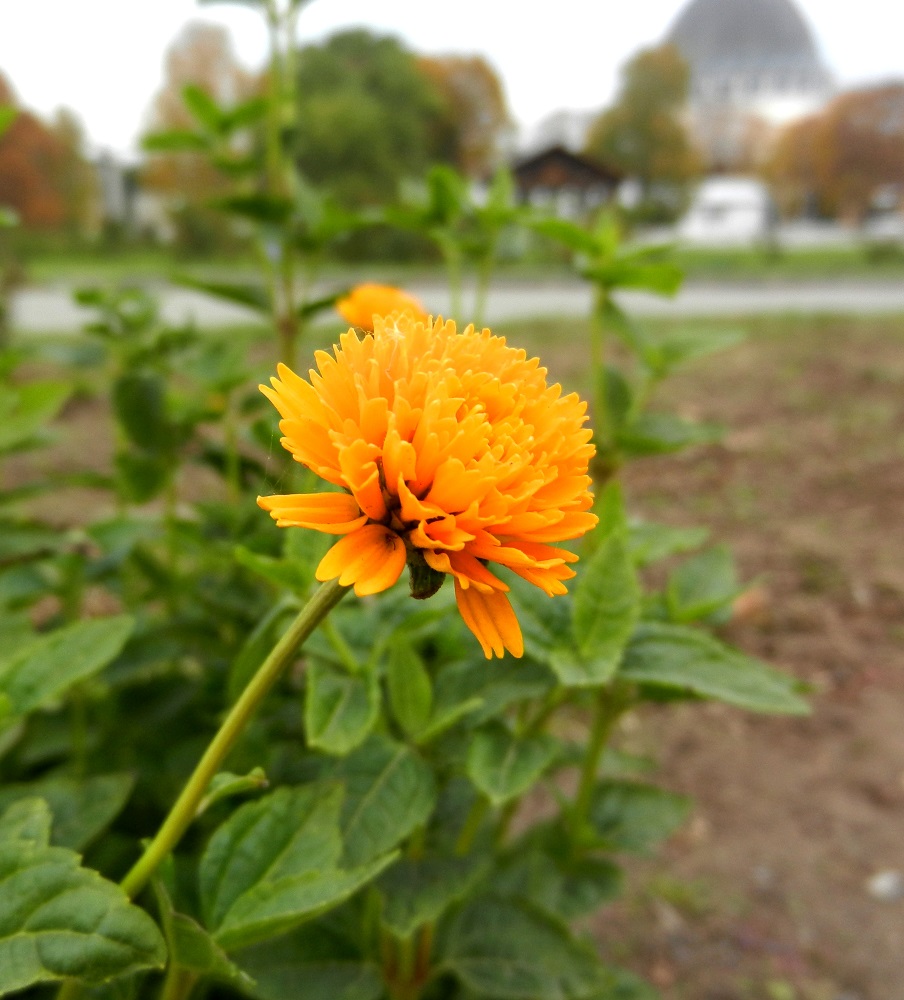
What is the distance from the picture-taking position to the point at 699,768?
1.76 m

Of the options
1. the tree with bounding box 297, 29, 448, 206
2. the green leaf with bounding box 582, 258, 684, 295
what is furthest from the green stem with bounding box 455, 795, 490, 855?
the tree with bounding box 297, 29, 448, 206

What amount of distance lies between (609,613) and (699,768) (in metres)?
1.24

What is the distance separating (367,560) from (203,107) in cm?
96

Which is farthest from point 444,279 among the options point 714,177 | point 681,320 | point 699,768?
point 714,177

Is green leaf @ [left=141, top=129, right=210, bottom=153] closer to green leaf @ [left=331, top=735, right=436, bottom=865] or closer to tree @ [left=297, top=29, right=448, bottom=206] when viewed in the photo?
green leaf @ [left=331, top=735, right=436, bottom=865]

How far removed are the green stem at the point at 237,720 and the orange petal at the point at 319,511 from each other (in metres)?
0.03

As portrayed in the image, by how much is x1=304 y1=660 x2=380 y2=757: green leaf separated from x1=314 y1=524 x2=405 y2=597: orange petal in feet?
0.71

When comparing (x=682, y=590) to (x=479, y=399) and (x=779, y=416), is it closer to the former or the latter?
(x=479, y=399)

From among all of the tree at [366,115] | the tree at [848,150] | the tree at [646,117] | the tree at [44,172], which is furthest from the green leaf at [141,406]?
the tree at [848,150]

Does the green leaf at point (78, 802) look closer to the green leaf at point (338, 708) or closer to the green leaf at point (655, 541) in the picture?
the green leaf at point (338, 708)

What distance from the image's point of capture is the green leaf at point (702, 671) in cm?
63

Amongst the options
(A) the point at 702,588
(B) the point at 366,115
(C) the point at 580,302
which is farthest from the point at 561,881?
(B) the point at 366,115

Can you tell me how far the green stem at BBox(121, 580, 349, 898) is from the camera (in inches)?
16.1

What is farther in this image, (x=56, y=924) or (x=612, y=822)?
(x=612, y=822)
